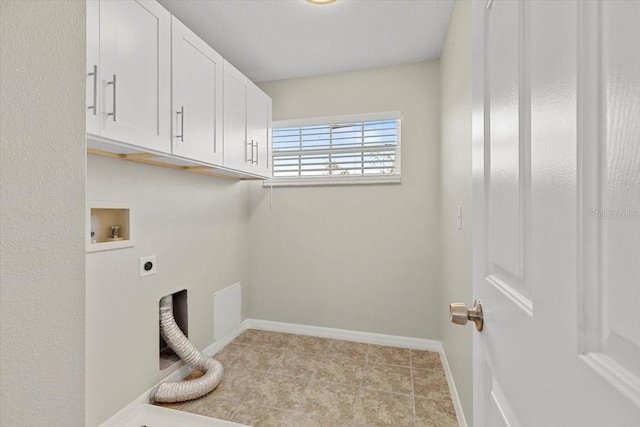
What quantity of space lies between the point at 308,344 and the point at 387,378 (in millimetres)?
801

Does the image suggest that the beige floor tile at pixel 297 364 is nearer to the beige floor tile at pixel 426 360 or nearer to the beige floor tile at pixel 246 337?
the beige floor tile at pixel 246 337

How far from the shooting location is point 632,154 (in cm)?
26

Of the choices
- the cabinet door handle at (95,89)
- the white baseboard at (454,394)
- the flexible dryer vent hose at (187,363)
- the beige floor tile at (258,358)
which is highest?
the cabinet door handle at (95,89)

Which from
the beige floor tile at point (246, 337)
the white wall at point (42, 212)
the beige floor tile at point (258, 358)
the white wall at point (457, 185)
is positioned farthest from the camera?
the beige floor tile at point (246, 337)

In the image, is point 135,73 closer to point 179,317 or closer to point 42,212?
point 42,212

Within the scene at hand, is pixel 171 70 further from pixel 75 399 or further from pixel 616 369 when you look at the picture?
pixel 616 369

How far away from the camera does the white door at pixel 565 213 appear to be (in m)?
0.28

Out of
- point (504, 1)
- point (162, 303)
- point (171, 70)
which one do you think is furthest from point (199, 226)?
point (504, 1)

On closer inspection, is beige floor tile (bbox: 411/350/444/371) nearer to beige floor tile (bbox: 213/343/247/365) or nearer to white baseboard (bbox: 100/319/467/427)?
white baseboard (bbox: 100/319/467/427)

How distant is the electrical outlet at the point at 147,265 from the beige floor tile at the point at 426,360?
203 centimetres

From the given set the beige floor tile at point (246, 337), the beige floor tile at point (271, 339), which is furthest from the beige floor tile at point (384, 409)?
the beige floor tile at point (246, 337)

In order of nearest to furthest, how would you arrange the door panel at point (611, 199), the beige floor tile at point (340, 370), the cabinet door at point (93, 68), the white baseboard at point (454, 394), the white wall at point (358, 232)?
the door panel at point (611, 199), the cabinet door at point (93, 68), the white baseboard at point (454, 394), the beige floor tile at point (340, 370), the white wall at point (358, 232)

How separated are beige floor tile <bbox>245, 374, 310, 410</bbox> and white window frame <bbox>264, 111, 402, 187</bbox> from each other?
5.44 ft

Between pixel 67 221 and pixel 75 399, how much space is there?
1.13ft
